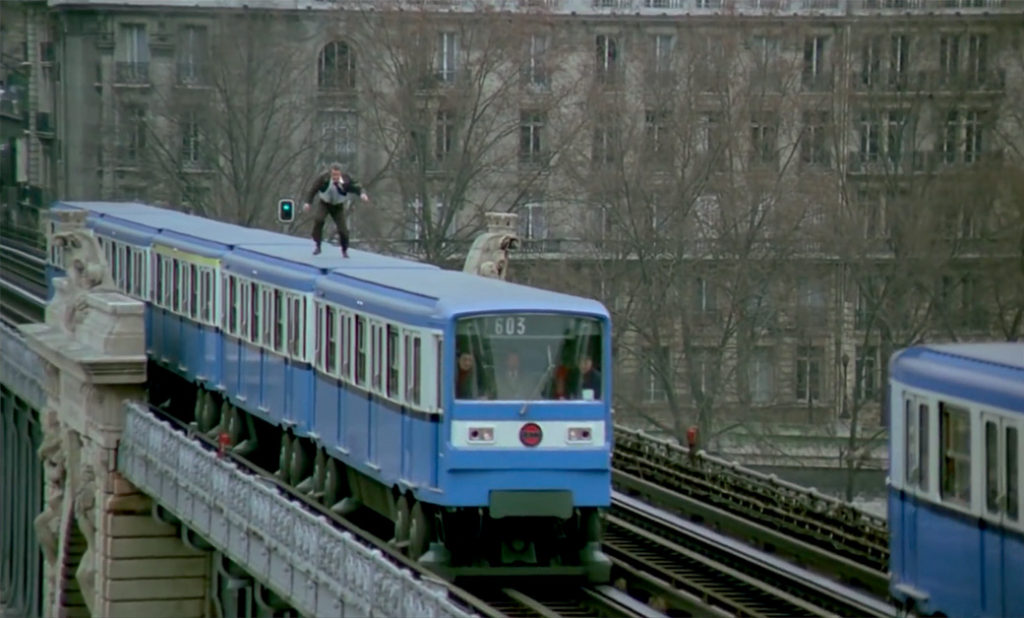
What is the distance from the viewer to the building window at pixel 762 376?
6462 cm

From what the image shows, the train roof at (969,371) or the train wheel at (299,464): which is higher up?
the train roof at (969,371)

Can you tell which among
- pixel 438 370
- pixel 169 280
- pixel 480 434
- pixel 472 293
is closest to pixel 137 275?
pixel 169 280

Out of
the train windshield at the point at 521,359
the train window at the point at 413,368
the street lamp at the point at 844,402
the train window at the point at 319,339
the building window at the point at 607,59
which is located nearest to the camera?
the train windshield at the point at 521,359

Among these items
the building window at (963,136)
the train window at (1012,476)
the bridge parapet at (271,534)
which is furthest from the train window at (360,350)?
the building window at (963,136)

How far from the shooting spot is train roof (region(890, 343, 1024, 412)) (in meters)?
18.5

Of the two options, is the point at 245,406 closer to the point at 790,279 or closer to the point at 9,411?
the point at 9,411

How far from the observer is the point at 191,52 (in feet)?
252

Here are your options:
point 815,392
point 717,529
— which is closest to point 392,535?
point 717,529

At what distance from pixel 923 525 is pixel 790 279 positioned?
44.3m

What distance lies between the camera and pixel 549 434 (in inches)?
915

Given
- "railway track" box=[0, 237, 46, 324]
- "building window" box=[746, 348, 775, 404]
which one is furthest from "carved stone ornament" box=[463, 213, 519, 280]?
"building window" box=[746, 348, 775, 404]

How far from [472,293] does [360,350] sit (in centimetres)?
229

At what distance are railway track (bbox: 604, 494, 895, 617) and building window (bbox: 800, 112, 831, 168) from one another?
36307mm

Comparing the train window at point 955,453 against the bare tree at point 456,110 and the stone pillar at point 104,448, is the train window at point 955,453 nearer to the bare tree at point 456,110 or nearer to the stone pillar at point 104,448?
the stone pillar at point 104,448
